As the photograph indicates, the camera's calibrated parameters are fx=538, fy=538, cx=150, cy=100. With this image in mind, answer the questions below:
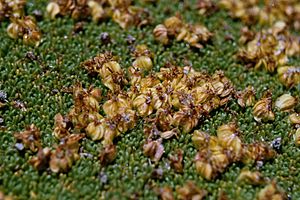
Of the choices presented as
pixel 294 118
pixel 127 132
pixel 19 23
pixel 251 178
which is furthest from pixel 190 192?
pixel 19 23

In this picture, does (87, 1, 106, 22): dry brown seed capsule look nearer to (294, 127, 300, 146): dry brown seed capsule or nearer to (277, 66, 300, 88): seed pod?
(277, 66, 300, 88): seed pod

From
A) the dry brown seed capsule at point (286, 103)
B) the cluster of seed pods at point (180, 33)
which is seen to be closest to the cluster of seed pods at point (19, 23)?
the cluster of seed pods at point (180, 33)

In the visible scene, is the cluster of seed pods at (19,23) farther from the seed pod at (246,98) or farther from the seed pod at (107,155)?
the seed pod at (246,98)

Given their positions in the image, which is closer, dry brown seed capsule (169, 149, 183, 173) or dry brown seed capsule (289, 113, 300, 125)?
dry brown seed capsule (169, 149, 183, 173)

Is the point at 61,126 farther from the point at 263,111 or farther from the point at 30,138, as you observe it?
the point at 263,111

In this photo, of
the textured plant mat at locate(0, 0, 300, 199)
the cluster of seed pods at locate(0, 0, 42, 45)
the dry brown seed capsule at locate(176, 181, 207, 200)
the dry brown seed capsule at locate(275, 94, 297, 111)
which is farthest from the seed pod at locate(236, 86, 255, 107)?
the cluster of seed pods at locate(0, 0, 42, 45)

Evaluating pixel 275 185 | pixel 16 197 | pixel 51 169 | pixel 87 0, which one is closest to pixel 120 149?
pixel 51 169

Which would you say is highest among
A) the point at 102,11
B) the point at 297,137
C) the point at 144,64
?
the point at 102,11
